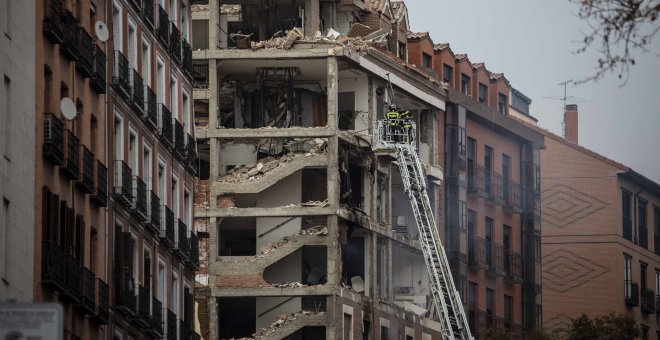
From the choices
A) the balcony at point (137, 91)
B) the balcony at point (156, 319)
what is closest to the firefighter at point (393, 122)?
the balcony at point (156, 319)

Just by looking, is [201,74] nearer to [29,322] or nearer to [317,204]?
[317,204]

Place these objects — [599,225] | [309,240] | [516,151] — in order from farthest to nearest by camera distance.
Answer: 1. [599,225]
2. [516,151]
3. [309,240]

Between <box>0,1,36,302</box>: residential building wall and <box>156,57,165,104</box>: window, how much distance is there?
18.7 meters

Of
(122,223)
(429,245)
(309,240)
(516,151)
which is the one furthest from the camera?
(516,151)

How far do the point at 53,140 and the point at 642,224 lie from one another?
85322 millimetres

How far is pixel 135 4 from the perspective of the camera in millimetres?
71688

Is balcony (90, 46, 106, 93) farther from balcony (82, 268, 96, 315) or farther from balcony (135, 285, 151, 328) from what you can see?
balcony (135, 285, 151, 328)

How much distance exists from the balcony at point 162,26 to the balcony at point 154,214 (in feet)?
18.5

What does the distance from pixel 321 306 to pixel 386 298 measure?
7.23 metres

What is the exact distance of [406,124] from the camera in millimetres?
105438

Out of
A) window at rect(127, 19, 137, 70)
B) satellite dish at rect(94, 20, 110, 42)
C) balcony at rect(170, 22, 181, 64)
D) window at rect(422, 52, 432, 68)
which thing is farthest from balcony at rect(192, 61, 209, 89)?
satellite dish at rect(94, 20, 110, 42)

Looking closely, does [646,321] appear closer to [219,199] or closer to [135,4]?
[219,199]

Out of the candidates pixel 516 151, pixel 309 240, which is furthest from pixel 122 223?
pixel 516 151

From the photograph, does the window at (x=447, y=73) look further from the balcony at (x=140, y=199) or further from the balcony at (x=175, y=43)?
the balcony at (x=140, y=199)
